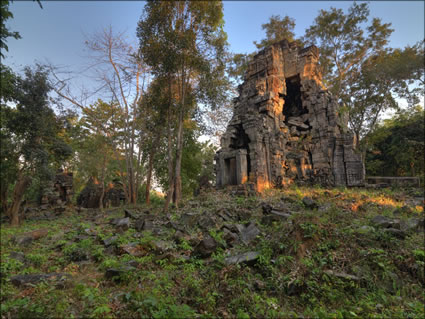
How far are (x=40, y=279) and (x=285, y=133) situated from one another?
1454cm

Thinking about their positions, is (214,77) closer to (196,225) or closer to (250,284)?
(196,225)

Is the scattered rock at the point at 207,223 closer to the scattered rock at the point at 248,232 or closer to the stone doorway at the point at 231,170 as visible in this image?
the scattered rock at the point at 248,232

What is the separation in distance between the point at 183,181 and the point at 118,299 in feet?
54.1

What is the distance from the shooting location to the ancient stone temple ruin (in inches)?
533

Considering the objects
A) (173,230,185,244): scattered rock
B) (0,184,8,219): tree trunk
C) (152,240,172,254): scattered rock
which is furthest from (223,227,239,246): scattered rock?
(0,184,8,219): tree trunk

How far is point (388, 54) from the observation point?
20.0 m

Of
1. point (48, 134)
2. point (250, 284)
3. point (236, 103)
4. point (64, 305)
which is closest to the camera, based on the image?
point (64, 305)

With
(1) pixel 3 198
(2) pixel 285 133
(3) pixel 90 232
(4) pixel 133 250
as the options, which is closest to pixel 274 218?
(4) pixel 133 250

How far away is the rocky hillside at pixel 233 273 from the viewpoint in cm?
305

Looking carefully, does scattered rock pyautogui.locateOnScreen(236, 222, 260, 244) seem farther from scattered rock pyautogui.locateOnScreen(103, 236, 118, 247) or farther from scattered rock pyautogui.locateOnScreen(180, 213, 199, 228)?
scattered rock pyautogui.locateOnScreen(103, 236, 118, 247)

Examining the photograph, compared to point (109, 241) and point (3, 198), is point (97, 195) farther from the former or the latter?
point (109, 241)

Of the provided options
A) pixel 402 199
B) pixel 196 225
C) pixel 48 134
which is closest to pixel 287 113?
pixel 402 199

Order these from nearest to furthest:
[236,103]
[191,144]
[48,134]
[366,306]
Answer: [366,306], [48,134], [236,103], [191,144]

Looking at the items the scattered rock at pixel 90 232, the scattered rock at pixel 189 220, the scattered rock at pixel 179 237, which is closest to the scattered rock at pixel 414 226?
the scattered rock at pixel 179 237
